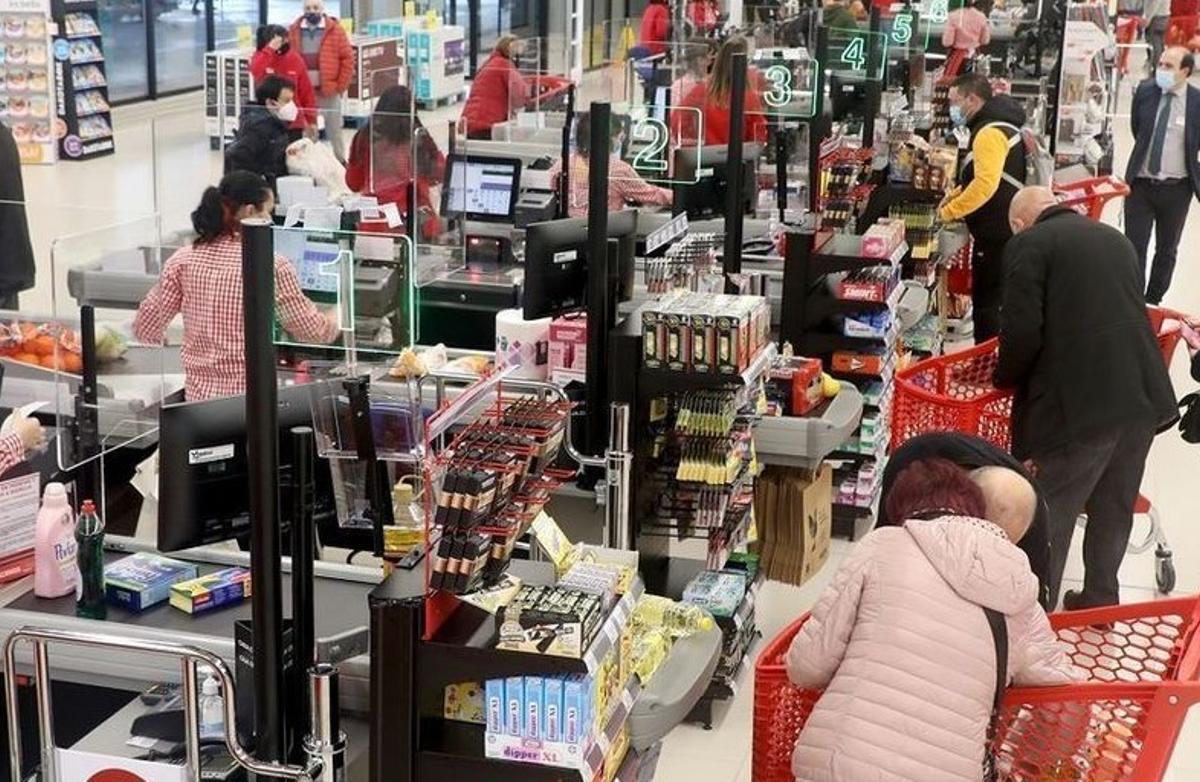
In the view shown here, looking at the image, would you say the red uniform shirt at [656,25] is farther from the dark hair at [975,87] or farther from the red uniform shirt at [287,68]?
the dark hair at [975,87]

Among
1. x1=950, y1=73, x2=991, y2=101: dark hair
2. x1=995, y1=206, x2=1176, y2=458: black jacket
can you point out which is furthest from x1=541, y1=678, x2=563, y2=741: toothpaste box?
x1=950, y1=73, x2=991, y2=101: dark hair

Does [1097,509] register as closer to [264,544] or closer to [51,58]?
[264,544]

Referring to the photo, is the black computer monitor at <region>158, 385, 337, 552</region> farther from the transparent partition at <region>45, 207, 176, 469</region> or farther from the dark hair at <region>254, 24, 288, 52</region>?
the dark hair at <region>254, 24, 288, 52</region>

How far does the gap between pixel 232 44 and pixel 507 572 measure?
1832 cm

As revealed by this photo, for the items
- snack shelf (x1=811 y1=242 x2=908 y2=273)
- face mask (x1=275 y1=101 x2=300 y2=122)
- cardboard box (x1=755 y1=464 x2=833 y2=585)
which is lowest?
cardboard box (x1=755 y1=464 x2=833 y2=585)

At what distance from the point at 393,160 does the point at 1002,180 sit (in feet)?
10.5

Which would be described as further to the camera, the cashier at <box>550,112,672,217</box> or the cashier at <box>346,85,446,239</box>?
the cashier at <box>346,85,446,239</box>

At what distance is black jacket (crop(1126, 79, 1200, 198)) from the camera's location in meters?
10.2

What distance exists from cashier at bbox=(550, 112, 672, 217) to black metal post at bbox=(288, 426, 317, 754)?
15.0 ft

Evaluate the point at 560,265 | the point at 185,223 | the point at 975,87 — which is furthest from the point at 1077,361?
the point at 185,223

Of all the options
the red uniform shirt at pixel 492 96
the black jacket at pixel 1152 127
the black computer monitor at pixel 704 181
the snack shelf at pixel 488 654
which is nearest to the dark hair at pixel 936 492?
the snack shelf at pixel 488 654

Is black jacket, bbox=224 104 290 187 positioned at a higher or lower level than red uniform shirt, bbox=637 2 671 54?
lower

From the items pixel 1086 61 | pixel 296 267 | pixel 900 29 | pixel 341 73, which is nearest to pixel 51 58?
pixel 341 73

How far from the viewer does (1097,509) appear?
5.73m
